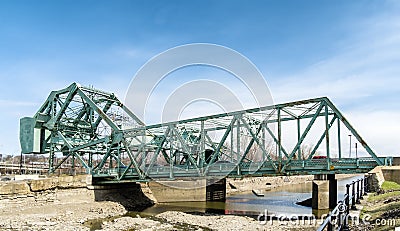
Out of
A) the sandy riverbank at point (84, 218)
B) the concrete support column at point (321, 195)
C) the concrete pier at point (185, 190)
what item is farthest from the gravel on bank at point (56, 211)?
the concrete support column at point (321, 195)

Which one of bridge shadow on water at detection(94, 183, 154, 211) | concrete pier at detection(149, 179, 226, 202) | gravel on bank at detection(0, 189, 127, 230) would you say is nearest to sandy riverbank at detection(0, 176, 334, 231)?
gravel on bank at detection(0, 189, 127, 230)

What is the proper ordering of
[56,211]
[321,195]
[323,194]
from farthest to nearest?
[323,194] → [321,195] → [56,211]

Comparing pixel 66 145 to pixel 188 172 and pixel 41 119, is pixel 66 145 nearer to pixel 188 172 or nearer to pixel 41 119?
pixel 41 119

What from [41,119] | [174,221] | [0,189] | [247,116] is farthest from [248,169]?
[41,119]

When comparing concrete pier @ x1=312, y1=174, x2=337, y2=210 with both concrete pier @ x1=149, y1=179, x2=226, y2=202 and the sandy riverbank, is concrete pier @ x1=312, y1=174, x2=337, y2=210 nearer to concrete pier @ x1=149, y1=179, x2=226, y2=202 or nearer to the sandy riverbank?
the sandy riverbank

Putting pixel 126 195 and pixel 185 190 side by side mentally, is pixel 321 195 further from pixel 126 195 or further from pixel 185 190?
pixel 126 195

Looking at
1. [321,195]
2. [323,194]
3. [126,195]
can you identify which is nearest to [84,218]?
[126,195]

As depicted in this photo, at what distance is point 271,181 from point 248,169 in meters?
47.0

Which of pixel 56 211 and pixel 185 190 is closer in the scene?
pixel 56 211

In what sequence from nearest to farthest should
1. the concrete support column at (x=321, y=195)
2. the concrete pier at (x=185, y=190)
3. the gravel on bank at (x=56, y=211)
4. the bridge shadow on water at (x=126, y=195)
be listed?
the gravel on bank at (x=56, y=211) < the concrete support column at (x=321, y=195) < the bridge shadow on water at (x=126, y=195) < the concrete pier at (x=185, y=190)

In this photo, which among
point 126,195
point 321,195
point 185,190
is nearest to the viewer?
point 321,195

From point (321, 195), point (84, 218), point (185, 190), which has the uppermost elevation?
point (321, 195)

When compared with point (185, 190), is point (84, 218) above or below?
below

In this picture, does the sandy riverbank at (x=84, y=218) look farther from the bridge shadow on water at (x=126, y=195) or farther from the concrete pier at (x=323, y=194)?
the concrete pier at (x=323, y=194)
